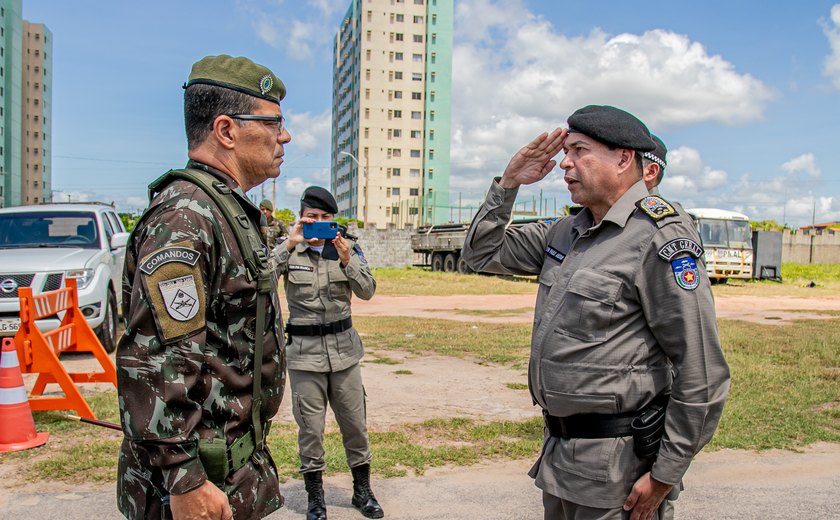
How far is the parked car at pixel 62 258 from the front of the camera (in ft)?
28.2

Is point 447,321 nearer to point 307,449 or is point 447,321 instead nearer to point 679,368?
point 307,449

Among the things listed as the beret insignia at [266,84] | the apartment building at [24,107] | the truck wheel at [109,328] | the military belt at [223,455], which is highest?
the apartment building at [24,107]

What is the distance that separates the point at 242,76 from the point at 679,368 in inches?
65.7

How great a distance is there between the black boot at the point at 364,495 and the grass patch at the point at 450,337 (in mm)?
5039

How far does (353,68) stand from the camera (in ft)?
278

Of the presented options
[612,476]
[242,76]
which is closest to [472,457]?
[612,476]

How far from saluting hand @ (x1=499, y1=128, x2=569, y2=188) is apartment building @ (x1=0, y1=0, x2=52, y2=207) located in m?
79.0

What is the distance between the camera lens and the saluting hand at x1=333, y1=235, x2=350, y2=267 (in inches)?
177

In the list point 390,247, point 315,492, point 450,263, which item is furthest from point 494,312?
point 390,247

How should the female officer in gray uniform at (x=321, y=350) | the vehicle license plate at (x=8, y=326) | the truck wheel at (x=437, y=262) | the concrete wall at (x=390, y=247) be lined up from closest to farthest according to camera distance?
1. the female officer in gray uniform at (x=321, y=350)
2. the vehicle license plate at (x=8, y=326)
3. the truck wheel at (x=437, y=262)
4. the concrete wall at (x=390, y=247)

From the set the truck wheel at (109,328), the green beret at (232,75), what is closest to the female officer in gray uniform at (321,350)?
the green beret at (232,75)

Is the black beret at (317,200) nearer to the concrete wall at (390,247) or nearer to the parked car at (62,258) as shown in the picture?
the parked car at (62,258)

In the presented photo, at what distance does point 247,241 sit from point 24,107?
314 ft

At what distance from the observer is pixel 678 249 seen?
229 centimetres
